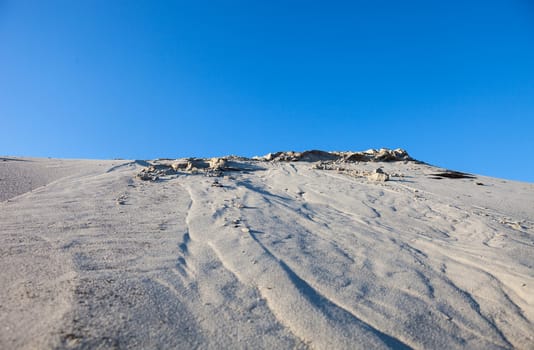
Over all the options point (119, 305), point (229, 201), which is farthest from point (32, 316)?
point (229, 201)

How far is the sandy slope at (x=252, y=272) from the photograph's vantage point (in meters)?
1.73

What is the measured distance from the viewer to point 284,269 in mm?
2525

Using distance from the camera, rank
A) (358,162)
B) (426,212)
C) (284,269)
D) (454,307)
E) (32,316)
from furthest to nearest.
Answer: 1. (358,162)
2. (426,212)
3. (284,269)
4. (454,307)
5. (32,316)

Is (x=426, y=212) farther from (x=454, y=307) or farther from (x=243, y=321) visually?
(x=243, y=321)

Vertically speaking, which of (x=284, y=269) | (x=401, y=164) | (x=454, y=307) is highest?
(x=401, y=164)

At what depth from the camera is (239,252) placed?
279 cm

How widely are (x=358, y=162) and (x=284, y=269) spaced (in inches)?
299

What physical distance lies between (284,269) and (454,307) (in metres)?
1.15

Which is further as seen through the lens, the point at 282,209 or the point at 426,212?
Answer: the point at 426,212

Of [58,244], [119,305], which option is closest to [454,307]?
[119,305]

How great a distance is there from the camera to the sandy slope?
173 centimetres

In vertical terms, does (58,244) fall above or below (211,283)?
above

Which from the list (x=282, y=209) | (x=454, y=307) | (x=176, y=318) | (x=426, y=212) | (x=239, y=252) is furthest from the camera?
(x=426, y=212)

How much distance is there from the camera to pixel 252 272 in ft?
8.02
